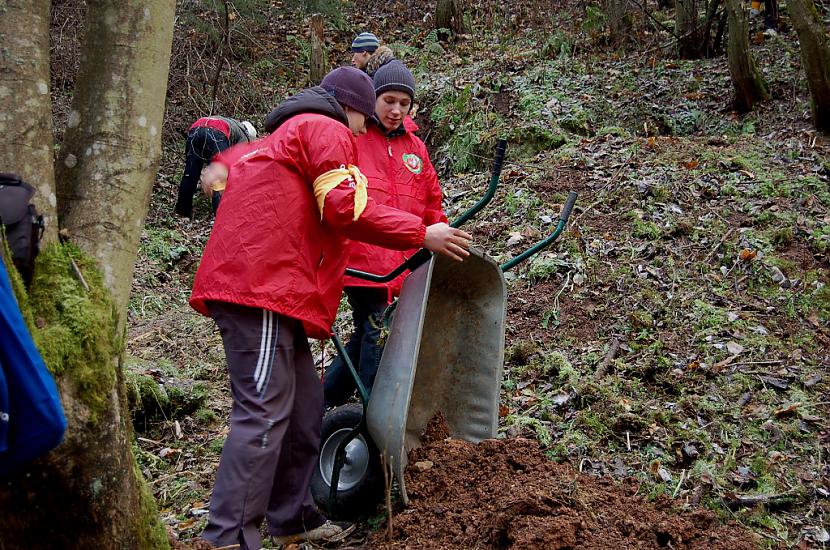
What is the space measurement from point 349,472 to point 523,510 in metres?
1.19

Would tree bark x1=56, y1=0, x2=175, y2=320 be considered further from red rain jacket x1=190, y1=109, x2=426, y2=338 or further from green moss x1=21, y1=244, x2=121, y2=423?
red rain jacket x1=190, y1=109, x2=426, y2=338

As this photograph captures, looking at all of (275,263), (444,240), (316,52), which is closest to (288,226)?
(275,263)

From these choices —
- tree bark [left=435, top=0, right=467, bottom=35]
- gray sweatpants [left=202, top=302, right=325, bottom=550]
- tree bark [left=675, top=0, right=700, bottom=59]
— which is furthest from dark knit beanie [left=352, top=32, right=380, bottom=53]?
tree bark [left=435, top=0, right=467, bottom=35]

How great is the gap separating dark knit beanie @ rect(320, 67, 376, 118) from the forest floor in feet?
5.92

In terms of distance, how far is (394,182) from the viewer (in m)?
4.47

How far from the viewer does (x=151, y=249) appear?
939 cm

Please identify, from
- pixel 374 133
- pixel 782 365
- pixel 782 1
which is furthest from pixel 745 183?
pixel 782 1

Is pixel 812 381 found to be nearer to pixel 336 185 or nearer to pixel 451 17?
pixel 336 185

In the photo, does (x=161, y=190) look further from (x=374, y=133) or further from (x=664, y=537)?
(x=664, y=537)

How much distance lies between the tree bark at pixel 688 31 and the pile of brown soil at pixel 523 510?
32.3 feet

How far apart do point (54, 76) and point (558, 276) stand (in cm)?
903

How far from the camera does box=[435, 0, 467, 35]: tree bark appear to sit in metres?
14.6

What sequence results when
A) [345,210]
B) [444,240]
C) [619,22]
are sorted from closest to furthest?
[345,210], [444,240], [619,22]

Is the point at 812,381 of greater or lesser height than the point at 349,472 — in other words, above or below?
above
